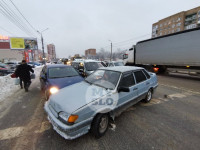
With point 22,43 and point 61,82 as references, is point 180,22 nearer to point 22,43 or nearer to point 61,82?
point 61,82

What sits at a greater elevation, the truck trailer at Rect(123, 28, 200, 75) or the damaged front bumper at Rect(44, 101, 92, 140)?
the truck trailer at Rect(123, 28, 200, 75)

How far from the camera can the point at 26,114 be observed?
130 inches

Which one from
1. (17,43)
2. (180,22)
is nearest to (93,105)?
(17,43)

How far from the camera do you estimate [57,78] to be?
4.26m

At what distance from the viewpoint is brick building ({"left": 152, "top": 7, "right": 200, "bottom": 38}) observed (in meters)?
42.0

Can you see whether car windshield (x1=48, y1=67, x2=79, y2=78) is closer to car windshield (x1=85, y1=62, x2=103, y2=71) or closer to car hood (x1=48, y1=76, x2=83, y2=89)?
car hood (x1=48, y1=76, x2=83, y2=89)

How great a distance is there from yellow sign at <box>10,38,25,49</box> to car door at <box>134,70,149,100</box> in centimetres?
4101

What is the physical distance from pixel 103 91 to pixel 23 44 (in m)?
41.5

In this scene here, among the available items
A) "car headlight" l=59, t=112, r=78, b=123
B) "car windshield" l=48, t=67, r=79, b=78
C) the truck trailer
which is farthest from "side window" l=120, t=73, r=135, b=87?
the truck trailer

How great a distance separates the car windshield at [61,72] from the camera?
4508 mm

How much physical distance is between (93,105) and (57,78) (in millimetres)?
2870

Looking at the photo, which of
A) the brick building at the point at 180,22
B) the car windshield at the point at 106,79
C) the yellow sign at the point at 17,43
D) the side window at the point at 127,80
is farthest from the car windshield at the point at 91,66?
the brick building at the point at 180,22

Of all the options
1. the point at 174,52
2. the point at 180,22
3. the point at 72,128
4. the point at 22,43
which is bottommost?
the point at 72,128

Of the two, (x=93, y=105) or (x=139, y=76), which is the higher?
(x=139, y=76)
